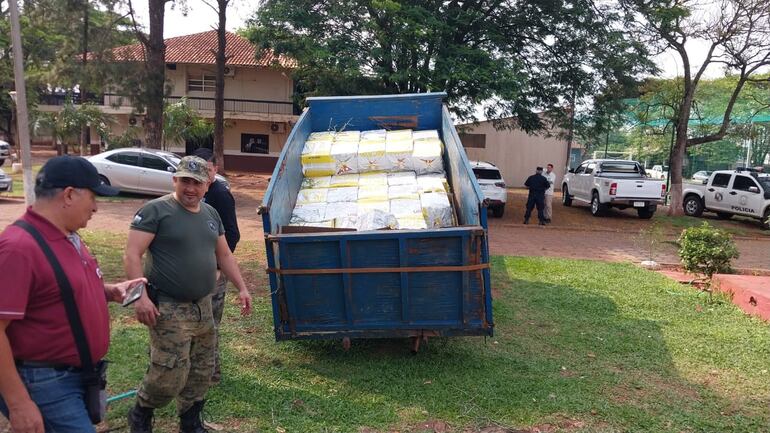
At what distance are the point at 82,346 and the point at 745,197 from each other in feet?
60.4

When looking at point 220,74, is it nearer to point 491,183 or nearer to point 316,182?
point 491,183

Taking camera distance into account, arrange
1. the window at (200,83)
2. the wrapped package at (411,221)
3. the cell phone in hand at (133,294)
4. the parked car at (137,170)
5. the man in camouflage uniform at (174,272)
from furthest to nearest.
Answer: the window at (200,83), the parked car at (137,170), the wrapped package at (411,221), the man in camouflage uniform at (174,272), the cell phone in hand at (133,294)

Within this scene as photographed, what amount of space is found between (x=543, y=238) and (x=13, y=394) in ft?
41.0

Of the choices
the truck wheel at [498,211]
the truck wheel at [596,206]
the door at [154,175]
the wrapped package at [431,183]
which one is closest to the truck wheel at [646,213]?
the truck wheel at [596,206]

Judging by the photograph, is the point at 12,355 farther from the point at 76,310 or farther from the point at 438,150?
the point at 438,150

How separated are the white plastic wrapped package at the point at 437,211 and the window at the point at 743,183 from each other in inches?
572

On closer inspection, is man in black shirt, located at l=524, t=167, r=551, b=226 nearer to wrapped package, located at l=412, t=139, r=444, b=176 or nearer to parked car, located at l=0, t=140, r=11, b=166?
wrapped package, located at l=412, t=139, r=444, b=176

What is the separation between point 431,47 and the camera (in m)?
14.3

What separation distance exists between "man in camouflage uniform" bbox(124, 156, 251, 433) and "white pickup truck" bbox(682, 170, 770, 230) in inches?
647

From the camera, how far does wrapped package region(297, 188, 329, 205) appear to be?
6035 millimetres

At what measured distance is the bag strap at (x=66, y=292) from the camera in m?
2.14

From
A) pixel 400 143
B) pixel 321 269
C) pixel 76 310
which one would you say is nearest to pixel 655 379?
pixel 321 269

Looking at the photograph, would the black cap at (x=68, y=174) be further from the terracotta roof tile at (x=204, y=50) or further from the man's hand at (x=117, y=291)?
the terracotta roof tile at (x=204, y=50)

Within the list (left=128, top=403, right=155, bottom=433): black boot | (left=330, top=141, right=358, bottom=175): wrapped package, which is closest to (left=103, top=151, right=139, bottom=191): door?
(left=330, top=141, right=358, bottom=175): wrapped package
